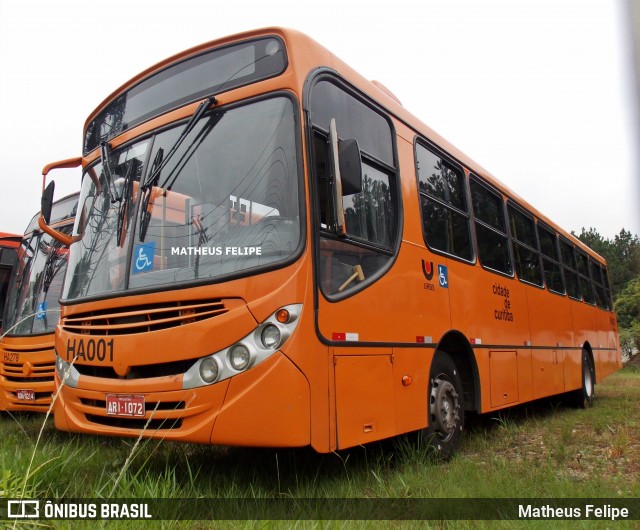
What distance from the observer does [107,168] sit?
4742 millimetres

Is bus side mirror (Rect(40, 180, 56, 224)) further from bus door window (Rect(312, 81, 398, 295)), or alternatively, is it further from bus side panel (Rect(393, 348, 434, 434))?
bus side panel (Rect(393, 348, 434, 434))

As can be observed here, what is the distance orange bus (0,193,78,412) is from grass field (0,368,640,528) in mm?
630

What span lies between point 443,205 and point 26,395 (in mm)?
4985

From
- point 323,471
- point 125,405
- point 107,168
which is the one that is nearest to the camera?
point 125,405

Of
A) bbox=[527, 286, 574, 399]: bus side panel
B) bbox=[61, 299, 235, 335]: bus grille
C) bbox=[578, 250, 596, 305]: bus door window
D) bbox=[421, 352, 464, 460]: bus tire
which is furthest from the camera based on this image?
bbox=[578, 250, 596, 305]: bus door window

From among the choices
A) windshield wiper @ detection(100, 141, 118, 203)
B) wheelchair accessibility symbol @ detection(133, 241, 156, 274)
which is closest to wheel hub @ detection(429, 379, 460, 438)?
wheelchair accessibility symbol @ detection(133, 241, 156, 274)

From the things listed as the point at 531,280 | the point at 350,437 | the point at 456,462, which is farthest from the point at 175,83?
the point at 531,280

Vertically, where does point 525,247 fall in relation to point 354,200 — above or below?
above

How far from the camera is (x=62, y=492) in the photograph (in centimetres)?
355

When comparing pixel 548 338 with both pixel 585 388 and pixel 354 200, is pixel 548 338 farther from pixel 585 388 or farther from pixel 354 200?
pixel 354 200

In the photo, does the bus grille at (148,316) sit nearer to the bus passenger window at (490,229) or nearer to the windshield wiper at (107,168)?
the windshield wiper at (107,168)

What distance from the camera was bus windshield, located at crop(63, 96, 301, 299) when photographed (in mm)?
3791

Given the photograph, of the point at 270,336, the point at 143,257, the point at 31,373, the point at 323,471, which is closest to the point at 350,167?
the point at 270,336

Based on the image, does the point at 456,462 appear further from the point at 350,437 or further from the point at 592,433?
the point at 592,433
